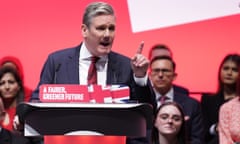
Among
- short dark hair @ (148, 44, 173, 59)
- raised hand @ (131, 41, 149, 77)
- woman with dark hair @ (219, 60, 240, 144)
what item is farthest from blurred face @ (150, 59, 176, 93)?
raised hand @ (131, 41, 149, 77)

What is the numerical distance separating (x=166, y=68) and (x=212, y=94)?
387 mm

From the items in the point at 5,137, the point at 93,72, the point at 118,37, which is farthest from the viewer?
the point at 118,37

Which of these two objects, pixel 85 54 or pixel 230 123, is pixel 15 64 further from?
pixel 85 54

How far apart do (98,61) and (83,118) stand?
0.61m

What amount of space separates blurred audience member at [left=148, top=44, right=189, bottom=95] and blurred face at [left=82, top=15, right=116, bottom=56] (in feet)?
6.55

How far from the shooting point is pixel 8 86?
14.8ft

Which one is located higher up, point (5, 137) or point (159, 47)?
point (159, 47)

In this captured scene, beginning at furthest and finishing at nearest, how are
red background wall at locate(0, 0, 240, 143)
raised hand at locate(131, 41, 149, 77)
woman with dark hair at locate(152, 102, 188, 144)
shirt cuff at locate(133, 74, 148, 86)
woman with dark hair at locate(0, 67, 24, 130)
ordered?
red background wall at locate(0, 0, 240, 143) < woman with dark hair at locate(0, 67, 24, 130) < woman with dark hair at locate(152, 102, 188, 144) < shirt cuff at locate(133, 74, 148, 86) < raised hand at locate(131, 41, 149, 77)

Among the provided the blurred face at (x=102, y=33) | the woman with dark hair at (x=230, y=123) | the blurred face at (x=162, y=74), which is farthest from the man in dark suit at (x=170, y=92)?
the blurred face at (x=102, y=33)

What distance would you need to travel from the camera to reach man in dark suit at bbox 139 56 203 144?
4.39 m

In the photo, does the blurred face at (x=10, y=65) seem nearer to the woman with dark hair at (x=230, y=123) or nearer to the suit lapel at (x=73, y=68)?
the woman with dark hair at (x=230, y=123)

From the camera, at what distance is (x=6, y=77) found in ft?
14.9

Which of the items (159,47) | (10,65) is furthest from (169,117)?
(10,65)

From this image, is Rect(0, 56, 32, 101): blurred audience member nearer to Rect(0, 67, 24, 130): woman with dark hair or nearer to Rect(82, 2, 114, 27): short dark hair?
Rect(0, 67, 24, 130): woman with dark hair
